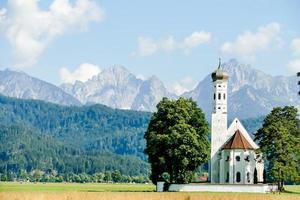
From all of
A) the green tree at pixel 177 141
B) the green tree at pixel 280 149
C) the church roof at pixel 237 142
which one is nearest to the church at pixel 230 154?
the church roof at pixel 237 142

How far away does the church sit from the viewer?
282 feet

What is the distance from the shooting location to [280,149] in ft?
239

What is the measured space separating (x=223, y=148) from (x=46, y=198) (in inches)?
2632

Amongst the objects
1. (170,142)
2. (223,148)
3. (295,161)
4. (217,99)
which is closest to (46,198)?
(170,142)

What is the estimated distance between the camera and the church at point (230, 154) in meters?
85.9

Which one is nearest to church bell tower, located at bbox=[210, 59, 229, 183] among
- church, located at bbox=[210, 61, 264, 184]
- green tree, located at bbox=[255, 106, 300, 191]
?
church, located at bbox=[210, 61, 264, 184]

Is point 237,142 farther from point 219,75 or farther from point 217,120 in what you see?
point 219,75

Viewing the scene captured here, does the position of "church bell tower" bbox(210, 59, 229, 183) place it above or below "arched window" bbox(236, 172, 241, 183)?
above

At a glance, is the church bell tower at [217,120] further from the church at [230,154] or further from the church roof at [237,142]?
the church roof at [237,142]

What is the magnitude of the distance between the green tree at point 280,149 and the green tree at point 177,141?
7.44 meters

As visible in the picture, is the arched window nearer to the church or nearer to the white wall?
the church

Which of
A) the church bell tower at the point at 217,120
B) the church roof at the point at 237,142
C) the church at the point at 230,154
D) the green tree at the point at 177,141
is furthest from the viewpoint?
the church bell tower at the point at 217,120

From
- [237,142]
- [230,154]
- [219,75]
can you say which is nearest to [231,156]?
[230,154]

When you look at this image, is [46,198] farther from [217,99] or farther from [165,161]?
[217,99]
